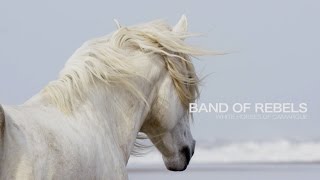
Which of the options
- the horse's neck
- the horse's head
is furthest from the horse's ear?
the horse's neck

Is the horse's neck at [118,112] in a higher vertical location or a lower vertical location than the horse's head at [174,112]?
higher

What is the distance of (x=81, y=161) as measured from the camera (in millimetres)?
2912

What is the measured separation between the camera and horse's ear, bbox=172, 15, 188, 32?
12.8 ft

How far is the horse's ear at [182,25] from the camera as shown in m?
3.89

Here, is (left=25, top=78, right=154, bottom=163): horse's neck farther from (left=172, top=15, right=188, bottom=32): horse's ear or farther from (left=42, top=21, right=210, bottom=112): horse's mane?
(left=172, top=15, right=188, bottom=32): horse's ear

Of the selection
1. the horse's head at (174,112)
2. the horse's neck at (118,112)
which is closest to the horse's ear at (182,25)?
the horse's head at (174,112)

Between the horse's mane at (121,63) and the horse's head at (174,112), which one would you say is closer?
the horse's mane at (121,63)

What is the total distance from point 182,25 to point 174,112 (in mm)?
465

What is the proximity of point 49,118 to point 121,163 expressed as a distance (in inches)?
20.1

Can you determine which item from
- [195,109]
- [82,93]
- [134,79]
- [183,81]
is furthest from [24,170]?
Result: [195,109]

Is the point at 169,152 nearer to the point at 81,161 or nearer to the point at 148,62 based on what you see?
the point at 148,62

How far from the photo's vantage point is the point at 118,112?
140 inches

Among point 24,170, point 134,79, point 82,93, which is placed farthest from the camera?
point 134,79

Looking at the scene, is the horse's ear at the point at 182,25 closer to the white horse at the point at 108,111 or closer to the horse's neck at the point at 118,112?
the white horse at the point at 108,111
